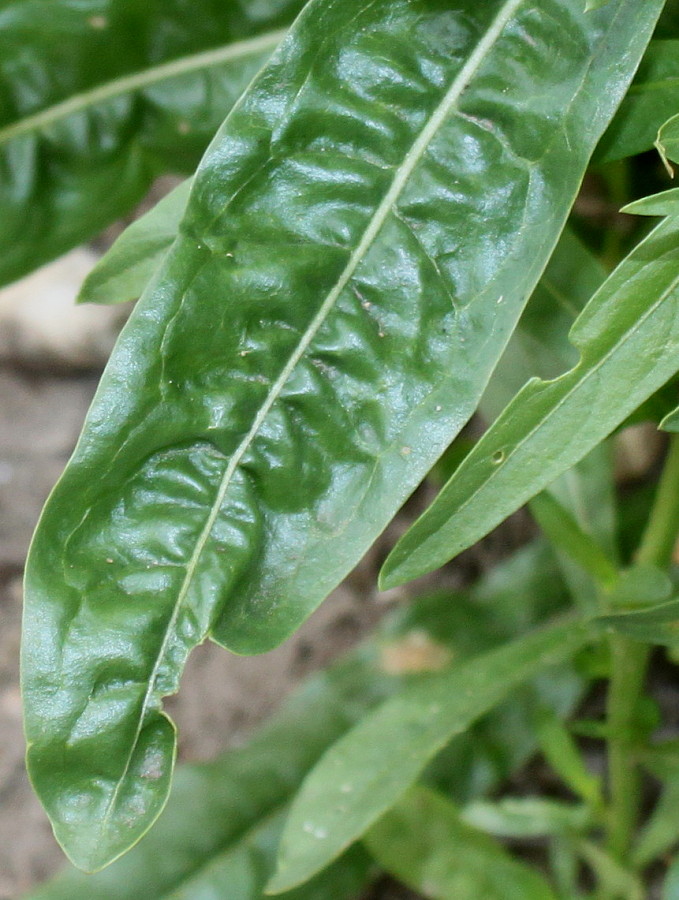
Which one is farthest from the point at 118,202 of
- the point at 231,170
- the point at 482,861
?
the point at 482,861

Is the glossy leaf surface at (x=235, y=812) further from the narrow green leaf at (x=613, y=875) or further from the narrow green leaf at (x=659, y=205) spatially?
the narrow green leaf at (x=659, y=205)

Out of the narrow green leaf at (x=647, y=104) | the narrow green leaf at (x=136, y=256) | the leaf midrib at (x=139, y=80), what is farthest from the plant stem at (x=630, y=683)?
the leaf midrib at (x=139, y=80)

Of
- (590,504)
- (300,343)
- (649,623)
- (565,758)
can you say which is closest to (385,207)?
(300,343)

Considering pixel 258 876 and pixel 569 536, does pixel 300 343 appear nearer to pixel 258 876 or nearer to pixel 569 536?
pixel 569 536

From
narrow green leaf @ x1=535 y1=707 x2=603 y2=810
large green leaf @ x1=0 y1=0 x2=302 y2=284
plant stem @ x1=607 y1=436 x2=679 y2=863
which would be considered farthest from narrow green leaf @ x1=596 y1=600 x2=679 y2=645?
large green leaf @ x1=0 y1=0 x2=302 y2=284

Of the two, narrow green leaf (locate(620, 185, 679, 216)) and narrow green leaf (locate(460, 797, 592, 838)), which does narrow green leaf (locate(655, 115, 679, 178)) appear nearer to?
narrow green leaf (locate(620, 185, 679, 216))
